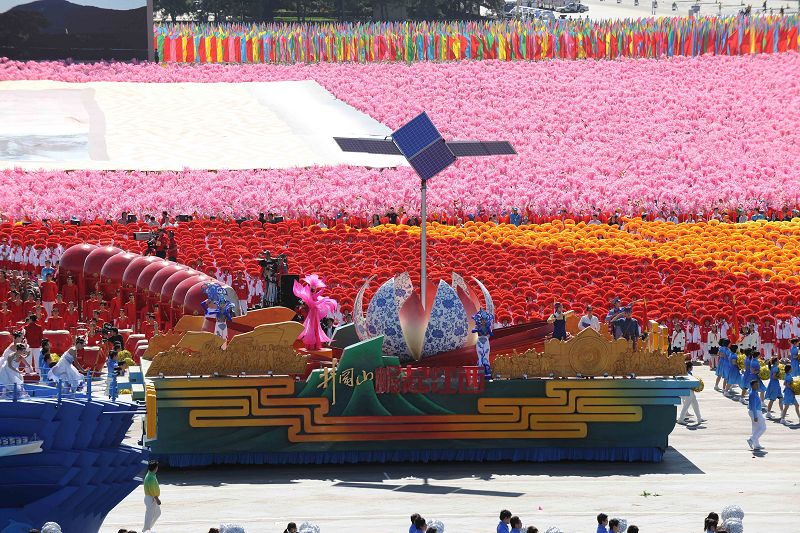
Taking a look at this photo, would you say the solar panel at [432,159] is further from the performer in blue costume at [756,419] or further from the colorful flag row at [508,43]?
the colorful flag row at [508,43]

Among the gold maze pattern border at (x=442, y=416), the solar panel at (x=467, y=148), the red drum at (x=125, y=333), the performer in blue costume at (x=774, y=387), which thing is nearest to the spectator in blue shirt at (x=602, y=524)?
the gold maze pattern border at (x=442, y=416)

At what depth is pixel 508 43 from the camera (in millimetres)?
82062

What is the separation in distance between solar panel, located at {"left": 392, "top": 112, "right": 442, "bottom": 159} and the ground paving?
Result: 5.14m

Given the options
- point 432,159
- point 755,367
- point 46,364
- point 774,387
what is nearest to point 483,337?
point 432,159

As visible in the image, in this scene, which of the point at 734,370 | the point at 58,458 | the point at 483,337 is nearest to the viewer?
the point at 58,458

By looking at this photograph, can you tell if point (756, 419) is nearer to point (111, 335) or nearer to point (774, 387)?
point (774, 387)

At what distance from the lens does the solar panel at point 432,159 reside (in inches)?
1049

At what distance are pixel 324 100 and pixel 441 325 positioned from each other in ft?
161

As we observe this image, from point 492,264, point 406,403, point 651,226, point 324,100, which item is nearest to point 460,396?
point 406,403

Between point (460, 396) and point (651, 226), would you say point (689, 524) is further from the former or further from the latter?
point (651, 226)

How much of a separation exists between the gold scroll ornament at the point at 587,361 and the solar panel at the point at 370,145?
4.39m

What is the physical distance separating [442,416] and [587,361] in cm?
237

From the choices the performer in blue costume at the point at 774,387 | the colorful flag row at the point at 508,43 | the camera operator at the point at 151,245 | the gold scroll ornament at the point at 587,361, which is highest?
the colorful flag row at the point at 508,43

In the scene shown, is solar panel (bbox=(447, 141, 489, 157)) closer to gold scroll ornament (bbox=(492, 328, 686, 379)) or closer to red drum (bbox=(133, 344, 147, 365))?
gold scroll ornament (bbox=(492, 328, 686, 379))
